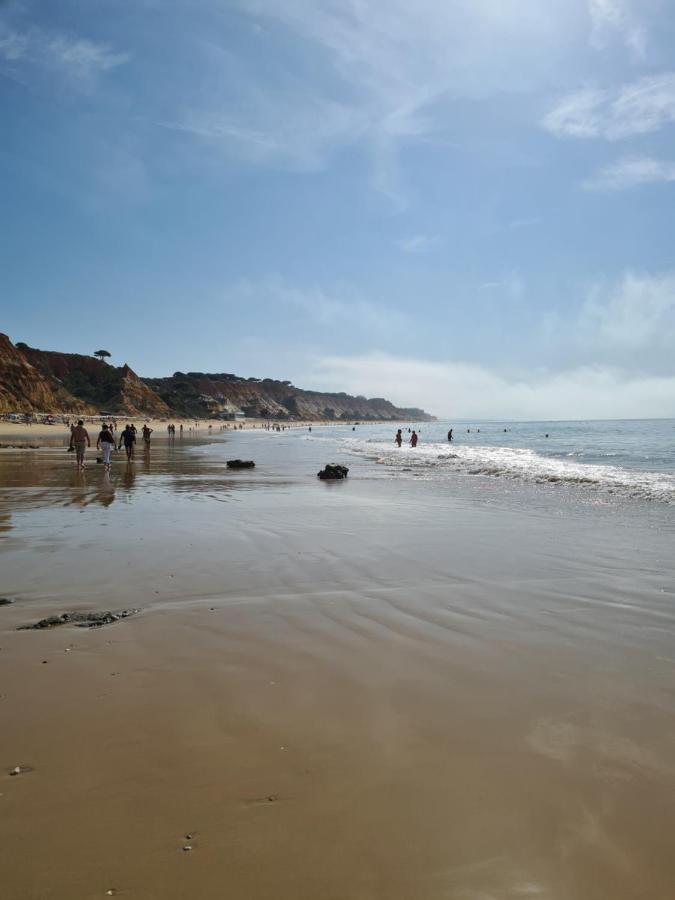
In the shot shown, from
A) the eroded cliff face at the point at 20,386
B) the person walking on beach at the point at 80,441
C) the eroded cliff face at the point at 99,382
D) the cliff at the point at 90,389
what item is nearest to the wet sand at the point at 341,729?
the person walking on beach at the point at 80,441

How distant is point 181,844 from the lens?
2279mm

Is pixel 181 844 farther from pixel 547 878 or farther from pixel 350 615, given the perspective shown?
pixel 350 615

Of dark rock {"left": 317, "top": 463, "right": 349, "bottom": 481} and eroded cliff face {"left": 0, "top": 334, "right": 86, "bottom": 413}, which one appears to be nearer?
dark rock {"left": 317, "top": 463, "right": 349, "bottom": 481}

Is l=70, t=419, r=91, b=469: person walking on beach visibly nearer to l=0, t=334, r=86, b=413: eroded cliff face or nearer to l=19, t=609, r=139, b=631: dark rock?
l=19, t=609, r=139, b=631: dark rock

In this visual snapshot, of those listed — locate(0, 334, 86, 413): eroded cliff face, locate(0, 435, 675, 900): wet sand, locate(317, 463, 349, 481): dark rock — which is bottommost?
locate(0, 435, 675, 900): wet sand

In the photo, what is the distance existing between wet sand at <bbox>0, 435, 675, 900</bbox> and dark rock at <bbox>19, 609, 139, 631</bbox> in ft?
0.50

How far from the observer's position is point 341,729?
3.13m

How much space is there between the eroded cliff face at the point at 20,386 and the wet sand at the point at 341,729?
8065cm

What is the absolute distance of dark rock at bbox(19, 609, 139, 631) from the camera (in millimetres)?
4824

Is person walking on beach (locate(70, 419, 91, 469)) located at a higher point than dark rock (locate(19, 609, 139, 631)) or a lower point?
higher

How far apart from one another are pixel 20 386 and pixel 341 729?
8897cm

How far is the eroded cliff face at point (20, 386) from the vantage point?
76000 millimetres

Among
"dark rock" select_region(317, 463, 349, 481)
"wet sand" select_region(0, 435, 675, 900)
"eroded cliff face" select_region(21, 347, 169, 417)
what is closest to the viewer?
"wet sand" select_region(0, 435, 675, 900)

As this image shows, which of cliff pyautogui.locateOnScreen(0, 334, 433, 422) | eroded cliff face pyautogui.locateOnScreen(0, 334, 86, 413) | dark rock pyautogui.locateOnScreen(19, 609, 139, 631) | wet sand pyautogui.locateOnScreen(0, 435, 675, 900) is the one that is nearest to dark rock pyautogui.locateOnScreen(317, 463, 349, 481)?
wet sand pyautogui.locateOnScreen(0, 435, 675, 900)
